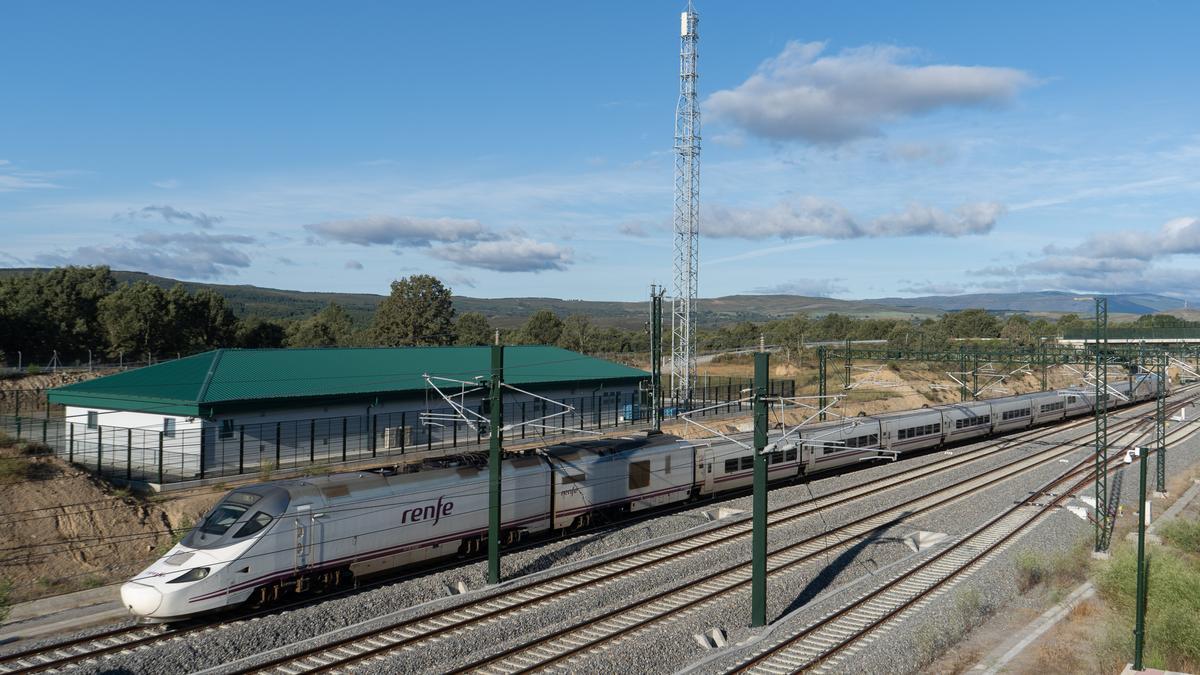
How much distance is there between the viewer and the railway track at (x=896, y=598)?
18.5m

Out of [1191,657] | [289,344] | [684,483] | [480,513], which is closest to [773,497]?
[684,483]

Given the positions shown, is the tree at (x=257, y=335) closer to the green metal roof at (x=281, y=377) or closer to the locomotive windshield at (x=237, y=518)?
the green metal roof at (x=281, y=377)

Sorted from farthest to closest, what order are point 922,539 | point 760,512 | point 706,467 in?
point 706,467, point 922,539, point 760,512

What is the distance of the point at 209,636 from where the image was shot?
1855cm

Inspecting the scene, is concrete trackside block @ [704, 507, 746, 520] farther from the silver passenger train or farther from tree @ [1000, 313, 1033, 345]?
tree @ [1000, 313, 1033, 345]

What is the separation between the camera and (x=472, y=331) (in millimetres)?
108188

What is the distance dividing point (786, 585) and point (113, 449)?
25.8m

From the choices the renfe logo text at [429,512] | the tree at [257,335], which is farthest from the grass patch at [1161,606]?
the tree at [257,335]

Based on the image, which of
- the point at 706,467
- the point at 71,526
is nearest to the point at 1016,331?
the point at 706,467

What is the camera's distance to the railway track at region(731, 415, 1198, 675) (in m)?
18.5

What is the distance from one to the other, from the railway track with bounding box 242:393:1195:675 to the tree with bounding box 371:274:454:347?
57079 mm

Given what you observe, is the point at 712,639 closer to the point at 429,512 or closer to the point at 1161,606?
the point at 429,512

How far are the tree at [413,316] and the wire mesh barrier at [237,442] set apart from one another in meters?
39.9

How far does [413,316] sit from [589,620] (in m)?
67.3
